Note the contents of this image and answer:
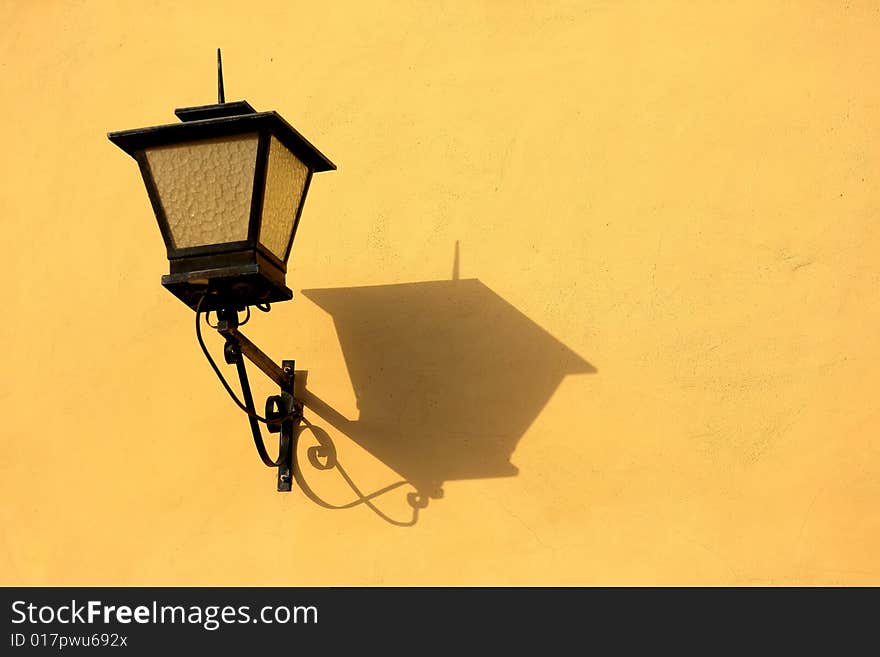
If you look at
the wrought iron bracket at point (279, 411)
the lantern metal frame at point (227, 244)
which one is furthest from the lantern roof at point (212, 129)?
the wrought iron bracket at point (279, 411)

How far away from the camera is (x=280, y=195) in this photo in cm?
264

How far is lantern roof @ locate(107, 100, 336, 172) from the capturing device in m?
2.55

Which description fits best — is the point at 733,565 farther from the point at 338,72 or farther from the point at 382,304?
the point at 338,72

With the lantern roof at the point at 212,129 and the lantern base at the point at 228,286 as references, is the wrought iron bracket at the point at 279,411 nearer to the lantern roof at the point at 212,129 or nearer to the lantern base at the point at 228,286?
the lantern base at the point at 228,286

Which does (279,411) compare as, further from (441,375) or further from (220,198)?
(220,198)

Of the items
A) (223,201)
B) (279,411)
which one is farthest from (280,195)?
(279,411)

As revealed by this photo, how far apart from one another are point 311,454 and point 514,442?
1.41ft

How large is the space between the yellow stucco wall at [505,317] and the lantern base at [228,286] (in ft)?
1.19

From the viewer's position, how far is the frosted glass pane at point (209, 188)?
2549 millimetres

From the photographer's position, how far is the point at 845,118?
2867mm

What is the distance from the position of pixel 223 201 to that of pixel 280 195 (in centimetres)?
12

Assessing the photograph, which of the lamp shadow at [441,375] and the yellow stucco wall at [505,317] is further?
the lamp shadow at [441,375]

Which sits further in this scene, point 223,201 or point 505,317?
point 505,317
